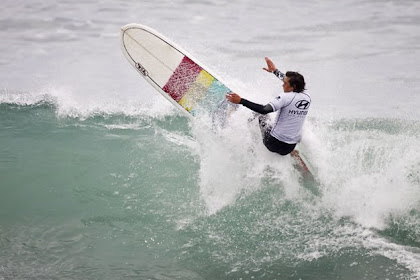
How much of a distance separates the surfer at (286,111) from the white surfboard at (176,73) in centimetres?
100

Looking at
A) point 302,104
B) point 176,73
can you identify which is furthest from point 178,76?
point 302,104

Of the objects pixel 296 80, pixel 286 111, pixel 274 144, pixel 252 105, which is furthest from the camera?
pixel 274 144

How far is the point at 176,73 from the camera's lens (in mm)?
7824

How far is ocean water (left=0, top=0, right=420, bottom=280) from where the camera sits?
5766 millimetres

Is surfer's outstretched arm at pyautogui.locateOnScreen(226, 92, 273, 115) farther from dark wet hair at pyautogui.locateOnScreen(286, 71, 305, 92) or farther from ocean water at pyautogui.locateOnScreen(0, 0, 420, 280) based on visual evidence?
ocean water at pyautogui.locateOnScreen(0, 0, 420, 280)

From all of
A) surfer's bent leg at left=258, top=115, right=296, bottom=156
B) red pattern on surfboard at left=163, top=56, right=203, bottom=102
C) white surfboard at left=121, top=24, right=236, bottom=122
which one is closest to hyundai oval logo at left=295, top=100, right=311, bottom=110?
surfer's bent leg at left=258, top=115, right=296, bottom=156

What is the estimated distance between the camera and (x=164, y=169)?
7.96 m

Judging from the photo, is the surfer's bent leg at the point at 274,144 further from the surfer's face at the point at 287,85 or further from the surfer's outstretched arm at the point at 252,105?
the surfer's face at the point at 287,85

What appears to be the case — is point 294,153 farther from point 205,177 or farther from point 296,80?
point 205,177

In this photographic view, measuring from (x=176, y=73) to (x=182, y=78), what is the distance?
5.5 inches

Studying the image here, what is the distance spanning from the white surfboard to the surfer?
1000 mm

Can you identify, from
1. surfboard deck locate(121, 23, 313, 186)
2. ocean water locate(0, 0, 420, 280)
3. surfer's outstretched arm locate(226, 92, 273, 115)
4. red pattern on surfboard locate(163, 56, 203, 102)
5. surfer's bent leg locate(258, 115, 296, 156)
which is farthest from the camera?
red pattern on surfboard locate(163, 56, 203, 102)

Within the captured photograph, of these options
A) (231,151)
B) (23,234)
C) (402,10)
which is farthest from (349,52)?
(23,234)

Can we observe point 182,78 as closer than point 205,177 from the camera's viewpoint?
No
